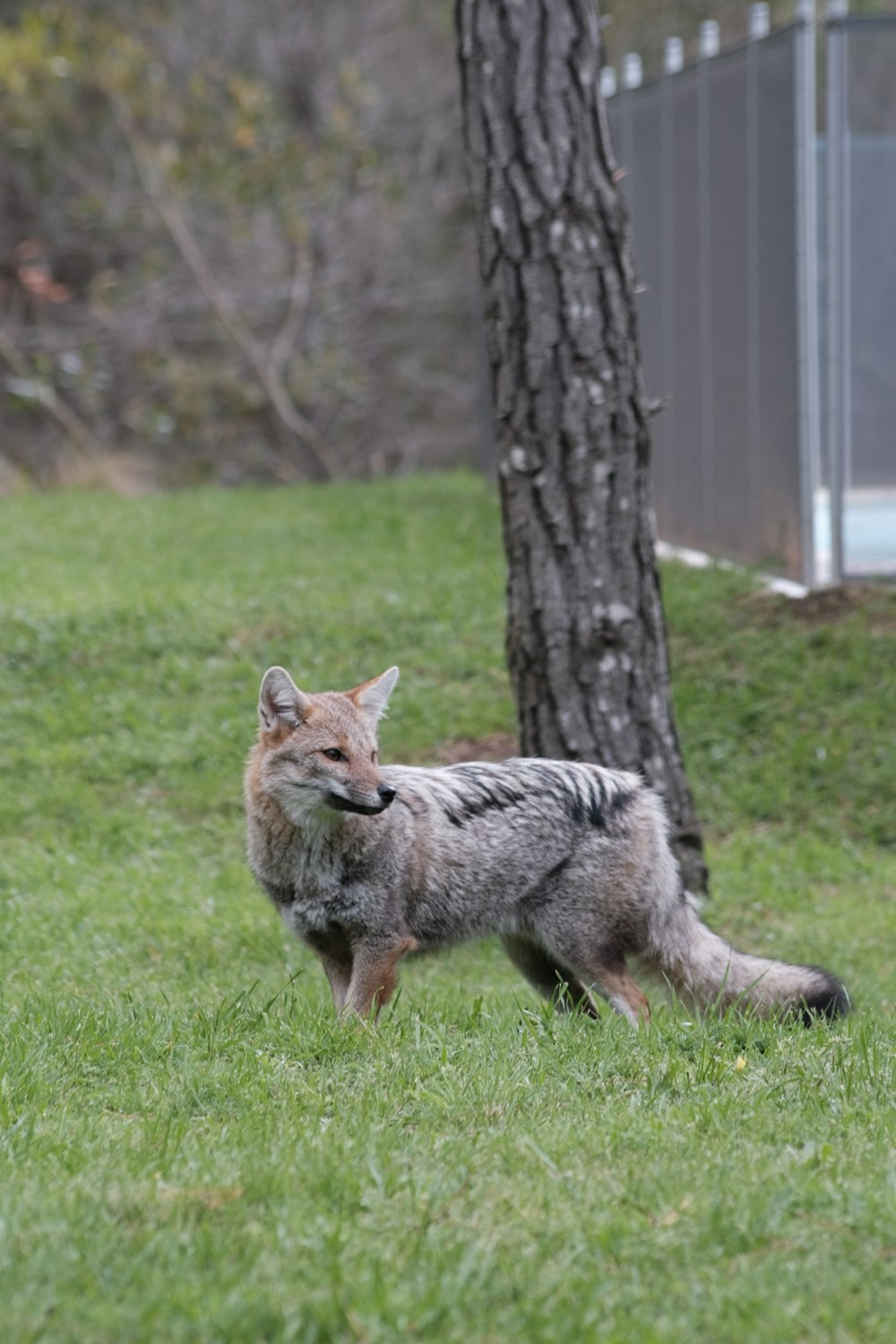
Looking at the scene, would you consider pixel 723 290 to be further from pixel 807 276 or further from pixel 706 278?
pixel 807 276

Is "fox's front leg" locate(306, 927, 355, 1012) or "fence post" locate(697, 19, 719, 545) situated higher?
"fence post" locate(697, 19, 719, 545)

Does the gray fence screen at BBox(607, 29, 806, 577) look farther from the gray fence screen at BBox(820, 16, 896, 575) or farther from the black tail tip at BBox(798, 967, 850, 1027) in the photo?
the black tail tip at BBox(798, 967, 850, 1027)

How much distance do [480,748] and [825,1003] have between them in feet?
12.2

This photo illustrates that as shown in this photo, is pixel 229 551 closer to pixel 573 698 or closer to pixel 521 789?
pixel 573 698

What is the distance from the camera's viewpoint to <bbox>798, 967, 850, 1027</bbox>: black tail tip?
532 cm

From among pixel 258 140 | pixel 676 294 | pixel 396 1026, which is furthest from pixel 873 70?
pixel 258 140

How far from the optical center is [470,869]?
5406 millimetres

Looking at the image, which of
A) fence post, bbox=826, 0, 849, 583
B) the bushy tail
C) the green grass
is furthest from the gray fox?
fence post, bbox=826, 0, 849, 583

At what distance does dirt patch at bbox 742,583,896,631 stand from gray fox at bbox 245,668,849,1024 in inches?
186

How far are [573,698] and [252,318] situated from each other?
15898 millimetres

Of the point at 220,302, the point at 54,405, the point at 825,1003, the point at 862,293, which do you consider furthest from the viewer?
the point at 54,405

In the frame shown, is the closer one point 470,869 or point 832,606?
point 470,869

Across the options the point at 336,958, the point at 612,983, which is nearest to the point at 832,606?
the point at 612,983

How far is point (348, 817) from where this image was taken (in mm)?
5281
